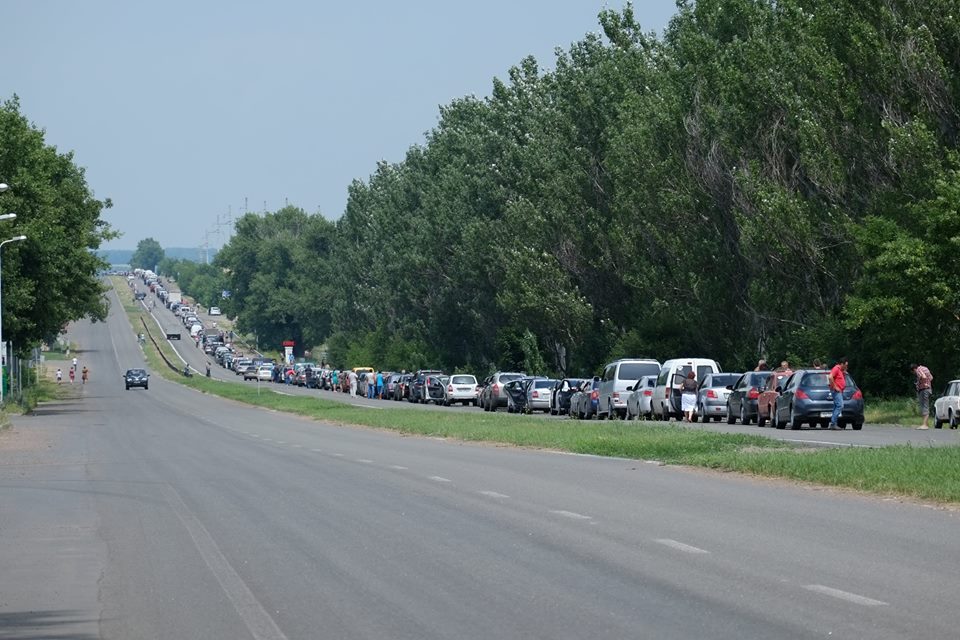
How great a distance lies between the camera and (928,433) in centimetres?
3700

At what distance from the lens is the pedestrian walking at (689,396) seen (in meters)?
49.6

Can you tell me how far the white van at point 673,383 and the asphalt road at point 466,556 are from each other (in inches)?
931

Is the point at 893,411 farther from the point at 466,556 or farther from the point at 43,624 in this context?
Result: the point at 43,624

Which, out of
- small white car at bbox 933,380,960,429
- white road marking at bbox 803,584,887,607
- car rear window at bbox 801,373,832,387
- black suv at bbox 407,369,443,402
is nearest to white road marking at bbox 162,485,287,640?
white road marking at bbox 803,584,887,607

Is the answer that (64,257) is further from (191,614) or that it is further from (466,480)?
(191,614)

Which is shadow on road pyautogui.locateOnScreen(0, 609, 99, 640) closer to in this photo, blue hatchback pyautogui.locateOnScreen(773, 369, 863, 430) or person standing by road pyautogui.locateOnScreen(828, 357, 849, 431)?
person standing by road pyautogui.locateOnScreen(828, 357, 849, 431)

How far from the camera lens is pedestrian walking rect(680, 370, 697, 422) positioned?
49594mm

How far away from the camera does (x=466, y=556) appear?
14258 mm

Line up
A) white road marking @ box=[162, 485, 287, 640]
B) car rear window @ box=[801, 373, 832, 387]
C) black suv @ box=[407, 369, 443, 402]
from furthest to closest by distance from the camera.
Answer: black suv @ box=[407, 369, 443, 402], car rear window @ box=[801, 373, 832, 387], white road marking @ box=[162, 485, 287, 640]

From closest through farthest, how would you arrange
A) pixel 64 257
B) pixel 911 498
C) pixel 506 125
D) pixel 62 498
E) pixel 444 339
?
pixel 911 498, pixel 62 498, pixel 64 257, pixel 506 125, pixel 444 339

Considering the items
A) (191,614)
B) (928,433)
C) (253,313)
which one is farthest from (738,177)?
(253,313)

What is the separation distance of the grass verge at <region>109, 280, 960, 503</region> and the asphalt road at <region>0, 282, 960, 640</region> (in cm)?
67

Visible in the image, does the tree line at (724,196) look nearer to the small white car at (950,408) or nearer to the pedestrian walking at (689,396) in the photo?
the small white car at (950,408)

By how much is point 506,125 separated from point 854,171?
32945 mm
